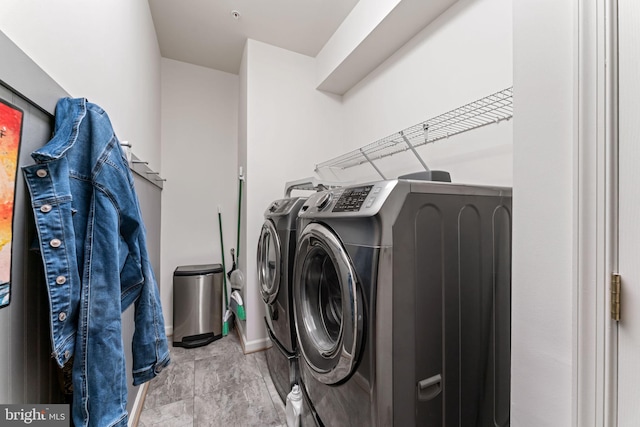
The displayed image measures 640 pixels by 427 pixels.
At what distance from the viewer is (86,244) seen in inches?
26.4

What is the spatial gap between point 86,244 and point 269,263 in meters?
1.22

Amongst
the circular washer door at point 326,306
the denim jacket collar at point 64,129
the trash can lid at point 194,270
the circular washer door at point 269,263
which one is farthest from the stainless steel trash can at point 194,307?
the denim jacket collar at point 64,129

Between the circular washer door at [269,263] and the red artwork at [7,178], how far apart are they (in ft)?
3.86

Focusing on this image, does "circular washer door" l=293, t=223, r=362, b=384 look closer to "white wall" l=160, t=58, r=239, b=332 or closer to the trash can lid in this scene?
the trash can lid

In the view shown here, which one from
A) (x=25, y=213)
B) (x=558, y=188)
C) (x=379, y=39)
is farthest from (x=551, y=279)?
(x=379, y=39)

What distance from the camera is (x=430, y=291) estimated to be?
2.89 feet

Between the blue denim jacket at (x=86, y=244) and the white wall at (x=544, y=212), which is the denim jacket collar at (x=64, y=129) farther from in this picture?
the white wall at (x=544, y=212)

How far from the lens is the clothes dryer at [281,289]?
155 centimetres

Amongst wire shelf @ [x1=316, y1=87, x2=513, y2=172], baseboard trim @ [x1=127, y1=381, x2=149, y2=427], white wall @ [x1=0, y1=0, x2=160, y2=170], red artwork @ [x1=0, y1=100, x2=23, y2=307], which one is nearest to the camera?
red artwork @ [x1=0, y1=100, x2=23, y2=307]

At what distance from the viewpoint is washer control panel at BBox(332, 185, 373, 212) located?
35.5 inches

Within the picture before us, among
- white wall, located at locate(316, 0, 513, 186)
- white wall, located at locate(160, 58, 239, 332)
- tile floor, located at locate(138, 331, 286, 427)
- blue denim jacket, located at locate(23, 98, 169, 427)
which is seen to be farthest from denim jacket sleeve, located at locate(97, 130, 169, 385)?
white wall, located at locate(160, 58, 239, 332)

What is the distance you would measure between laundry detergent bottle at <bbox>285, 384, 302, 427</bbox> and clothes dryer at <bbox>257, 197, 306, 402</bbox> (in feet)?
0.57

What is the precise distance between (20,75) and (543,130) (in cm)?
130

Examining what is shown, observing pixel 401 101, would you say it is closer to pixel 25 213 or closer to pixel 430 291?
pixel 430 291
